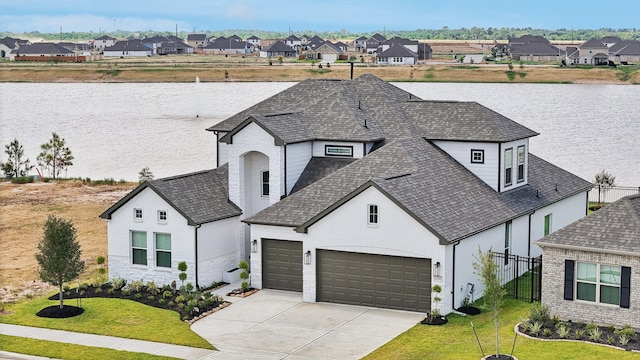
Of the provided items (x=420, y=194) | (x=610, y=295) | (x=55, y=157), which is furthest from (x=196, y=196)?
(x=55, y=157)

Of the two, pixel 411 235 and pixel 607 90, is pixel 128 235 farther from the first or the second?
pixel 607 90

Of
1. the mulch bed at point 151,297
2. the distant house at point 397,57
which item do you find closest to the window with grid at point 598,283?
the mulch bed at point 151,297

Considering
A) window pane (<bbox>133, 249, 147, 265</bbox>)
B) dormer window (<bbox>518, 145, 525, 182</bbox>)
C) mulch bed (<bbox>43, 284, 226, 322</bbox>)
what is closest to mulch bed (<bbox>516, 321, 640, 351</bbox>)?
mulch bed (<bbox>43, 284, 226, 322</bbox>)

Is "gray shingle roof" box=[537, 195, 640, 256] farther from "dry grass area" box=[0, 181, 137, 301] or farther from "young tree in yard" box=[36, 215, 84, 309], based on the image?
"dry grass area" box=[0, 181, 137, 301]

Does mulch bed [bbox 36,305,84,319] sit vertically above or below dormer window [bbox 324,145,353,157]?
below

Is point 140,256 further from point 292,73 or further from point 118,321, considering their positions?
point 292,73

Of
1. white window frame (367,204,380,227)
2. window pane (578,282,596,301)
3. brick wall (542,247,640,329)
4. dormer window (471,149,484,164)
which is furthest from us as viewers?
dormer window (471,149,484,164)
